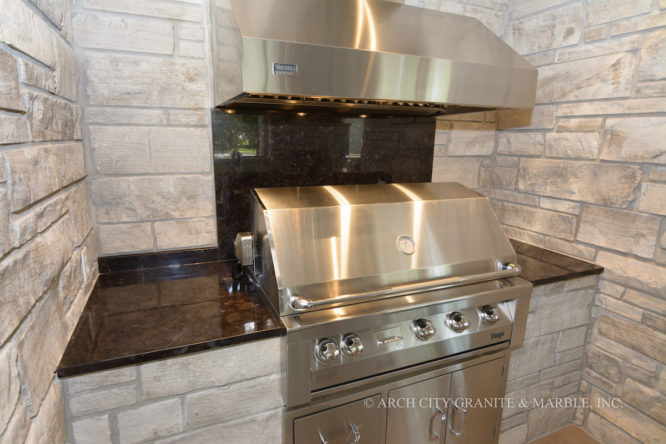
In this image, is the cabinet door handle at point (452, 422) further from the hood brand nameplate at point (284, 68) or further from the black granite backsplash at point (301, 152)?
the hood brand nameplate at point (284, 68)

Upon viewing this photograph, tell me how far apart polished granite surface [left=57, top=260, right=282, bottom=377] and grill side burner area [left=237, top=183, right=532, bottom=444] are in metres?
0.10

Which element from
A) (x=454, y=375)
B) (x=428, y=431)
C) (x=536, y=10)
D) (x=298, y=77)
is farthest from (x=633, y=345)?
(x=298, y=77)

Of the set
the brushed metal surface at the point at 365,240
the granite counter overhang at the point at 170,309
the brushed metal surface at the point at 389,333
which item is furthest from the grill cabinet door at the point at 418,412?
the granite counter overhang at the point at 170,309

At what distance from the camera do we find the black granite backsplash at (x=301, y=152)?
5.01ft

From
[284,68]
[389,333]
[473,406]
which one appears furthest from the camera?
[473,406]

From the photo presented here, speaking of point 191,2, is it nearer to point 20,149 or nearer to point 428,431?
point 20,149

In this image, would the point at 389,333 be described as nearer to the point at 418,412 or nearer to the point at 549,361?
the point at 418,412

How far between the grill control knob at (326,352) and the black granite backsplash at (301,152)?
69 centimetres

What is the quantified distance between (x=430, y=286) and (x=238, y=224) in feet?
2.75

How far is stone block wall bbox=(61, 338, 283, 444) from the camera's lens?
93 cm

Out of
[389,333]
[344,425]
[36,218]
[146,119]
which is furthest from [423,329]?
[146,119]

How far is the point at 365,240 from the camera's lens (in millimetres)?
1278

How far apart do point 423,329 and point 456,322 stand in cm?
14

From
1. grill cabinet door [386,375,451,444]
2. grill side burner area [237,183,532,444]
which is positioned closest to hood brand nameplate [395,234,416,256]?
grill side burner area [237,183,532,444]
